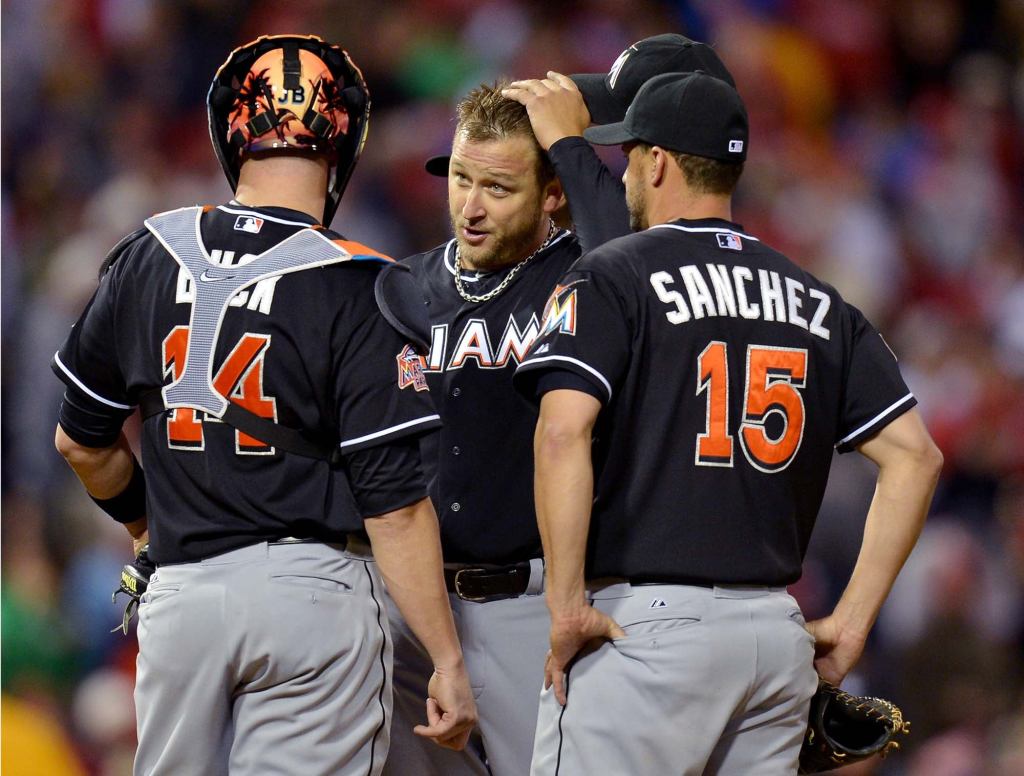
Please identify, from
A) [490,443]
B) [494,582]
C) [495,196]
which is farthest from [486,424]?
[495,196]

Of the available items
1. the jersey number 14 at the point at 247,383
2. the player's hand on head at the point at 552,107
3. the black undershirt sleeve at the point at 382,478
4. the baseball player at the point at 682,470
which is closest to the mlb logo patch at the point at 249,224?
the jersey number 14 at the point at 247,383

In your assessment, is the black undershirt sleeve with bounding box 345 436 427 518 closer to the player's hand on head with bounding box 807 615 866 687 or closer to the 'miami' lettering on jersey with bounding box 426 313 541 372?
the 'miami' lettering on jersey with bounding box 426 313 541 372

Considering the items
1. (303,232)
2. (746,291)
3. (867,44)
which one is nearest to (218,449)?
(303,232)

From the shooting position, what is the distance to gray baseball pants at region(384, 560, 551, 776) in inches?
115

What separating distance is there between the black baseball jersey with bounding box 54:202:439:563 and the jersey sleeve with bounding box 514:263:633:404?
0.78 feet

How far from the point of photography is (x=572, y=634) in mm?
2391

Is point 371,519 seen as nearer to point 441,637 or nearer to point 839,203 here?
point 441,637

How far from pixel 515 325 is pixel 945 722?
129 inches

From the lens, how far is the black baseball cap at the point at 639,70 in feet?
Result: 10.2

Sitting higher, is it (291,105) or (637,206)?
(291,105)

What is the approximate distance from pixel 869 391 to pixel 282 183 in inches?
49.4

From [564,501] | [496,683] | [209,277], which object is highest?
[209,277]

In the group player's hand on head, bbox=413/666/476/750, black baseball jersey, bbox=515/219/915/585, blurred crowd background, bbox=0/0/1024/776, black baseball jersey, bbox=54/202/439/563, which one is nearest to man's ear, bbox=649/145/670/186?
black baseball jersey, bbox=515/219/915/585

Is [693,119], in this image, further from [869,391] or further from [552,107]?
[869,391]
